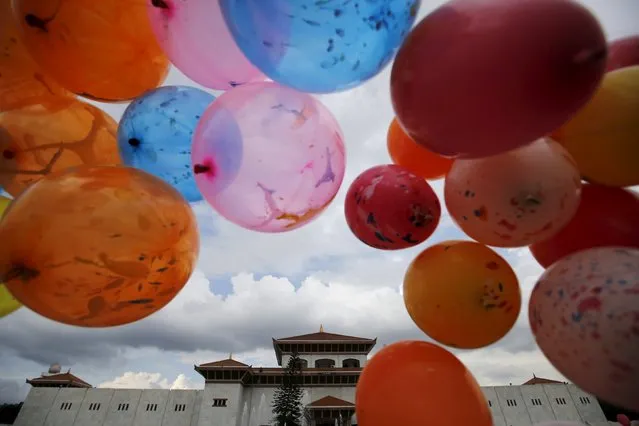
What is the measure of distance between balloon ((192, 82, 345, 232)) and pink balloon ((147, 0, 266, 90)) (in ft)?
0.86

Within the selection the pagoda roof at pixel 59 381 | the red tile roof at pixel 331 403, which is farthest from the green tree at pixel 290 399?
the pagoda roof at pixel 59 381

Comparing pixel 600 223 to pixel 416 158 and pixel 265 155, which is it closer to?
pixel 416 158

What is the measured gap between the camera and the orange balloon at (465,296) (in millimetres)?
1791

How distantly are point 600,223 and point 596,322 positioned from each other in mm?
752

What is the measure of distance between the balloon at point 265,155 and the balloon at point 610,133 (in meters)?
1.16

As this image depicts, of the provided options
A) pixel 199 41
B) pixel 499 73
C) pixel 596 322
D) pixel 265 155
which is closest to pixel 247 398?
pixel 265 155

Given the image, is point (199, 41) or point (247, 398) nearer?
point (199, 41)

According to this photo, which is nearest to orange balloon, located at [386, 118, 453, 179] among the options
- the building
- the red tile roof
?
the red tile roof

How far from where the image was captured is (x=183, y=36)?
193 cm

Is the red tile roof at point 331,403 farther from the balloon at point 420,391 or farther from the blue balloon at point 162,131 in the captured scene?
the blue balloon at point 162,131

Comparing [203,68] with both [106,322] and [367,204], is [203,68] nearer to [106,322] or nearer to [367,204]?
[367,204]

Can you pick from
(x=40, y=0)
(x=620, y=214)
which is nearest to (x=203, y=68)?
(x=40, y=0)

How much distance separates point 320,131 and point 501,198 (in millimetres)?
975

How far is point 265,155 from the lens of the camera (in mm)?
1790
